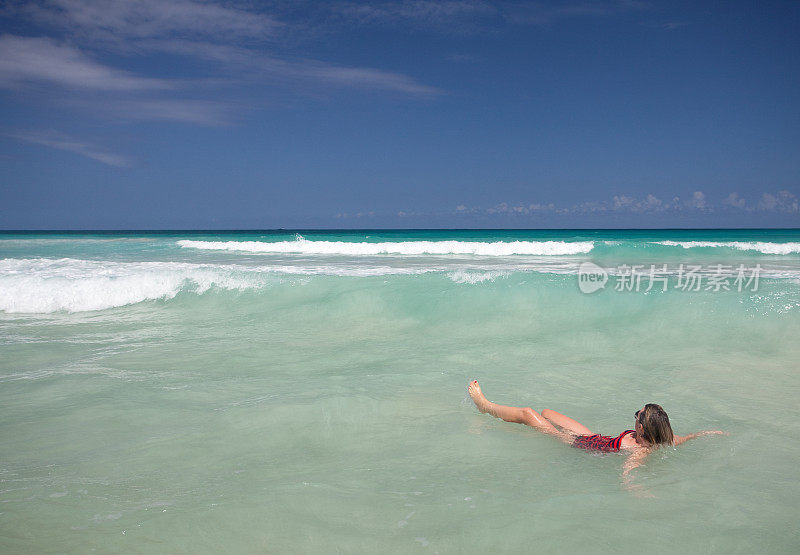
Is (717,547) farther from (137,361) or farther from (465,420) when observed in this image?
(137,361)

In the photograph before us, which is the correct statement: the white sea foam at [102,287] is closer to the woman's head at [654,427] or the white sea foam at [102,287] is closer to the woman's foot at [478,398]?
the woman's foot at [478,398]

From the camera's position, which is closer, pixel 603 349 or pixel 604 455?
pixel 604 455

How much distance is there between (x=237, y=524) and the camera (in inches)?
116

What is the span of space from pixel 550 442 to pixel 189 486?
268cm

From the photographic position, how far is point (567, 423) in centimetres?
413

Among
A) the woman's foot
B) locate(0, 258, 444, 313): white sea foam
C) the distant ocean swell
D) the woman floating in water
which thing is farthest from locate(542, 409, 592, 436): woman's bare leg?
the distant ocean swell

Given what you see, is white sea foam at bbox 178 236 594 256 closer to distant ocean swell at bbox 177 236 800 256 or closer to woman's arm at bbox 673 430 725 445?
distant ocean swell at bbox 177 236 800 256

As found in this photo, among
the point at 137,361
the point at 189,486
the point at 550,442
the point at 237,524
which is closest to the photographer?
the point at 237,524

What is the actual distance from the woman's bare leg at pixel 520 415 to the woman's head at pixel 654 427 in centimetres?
54

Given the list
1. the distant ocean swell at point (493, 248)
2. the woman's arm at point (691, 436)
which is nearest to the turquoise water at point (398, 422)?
the woman's arm at point (691, 436)

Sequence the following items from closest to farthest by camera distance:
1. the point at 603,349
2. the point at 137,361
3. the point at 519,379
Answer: the point at 519,379 → the point at 137,361 → the point at 603,349

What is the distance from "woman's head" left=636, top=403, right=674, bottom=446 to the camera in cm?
374

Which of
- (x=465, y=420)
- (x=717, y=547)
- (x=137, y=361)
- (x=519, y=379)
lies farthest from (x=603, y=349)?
(x=137, y=361)

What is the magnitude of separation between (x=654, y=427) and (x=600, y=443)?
40 cm
